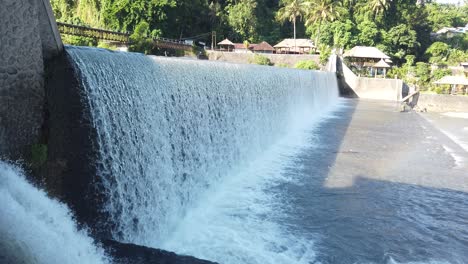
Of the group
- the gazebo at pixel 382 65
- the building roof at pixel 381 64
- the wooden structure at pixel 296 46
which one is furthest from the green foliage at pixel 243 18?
the building roof at pixel 381 64

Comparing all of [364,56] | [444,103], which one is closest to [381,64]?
[364,56]

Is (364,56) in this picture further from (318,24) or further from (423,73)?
(318,24)

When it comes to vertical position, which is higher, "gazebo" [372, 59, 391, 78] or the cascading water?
"gazebo" [372, 59, 391, 78]

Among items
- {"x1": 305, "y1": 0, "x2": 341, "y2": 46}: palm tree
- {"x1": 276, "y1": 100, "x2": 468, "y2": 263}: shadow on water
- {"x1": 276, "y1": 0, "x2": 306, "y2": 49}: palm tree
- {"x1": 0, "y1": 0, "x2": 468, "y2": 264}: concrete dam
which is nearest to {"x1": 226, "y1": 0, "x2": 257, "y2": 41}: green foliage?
{"x1": 276, "y1": 0, "x2": 306, "y2": 49}: palm tree

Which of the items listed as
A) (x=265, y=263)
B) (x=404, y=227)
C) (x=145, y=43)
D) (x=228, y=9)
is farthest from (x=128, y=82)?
(x=228, y=9)

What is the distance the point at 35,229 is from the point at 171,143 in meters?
4.14

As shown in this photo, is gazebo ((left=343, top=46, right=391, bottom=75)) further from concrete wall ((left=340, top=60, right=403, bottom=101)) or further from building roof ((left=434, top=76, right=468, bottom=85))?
building roof ((left=434, top=76, right=468, bottom=85))

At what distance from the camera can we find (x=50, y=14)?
5418mm

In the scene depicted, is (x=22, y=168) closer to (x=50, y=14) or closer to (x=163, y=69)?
(x=50, y=14)

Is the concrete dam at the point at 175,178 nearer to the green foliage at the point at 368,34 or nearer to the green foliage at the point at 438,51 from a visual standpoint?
the green foliage at the point at 368,34

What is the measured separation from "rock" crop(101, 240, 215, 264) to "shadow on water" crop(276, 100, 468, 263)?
2.44 m

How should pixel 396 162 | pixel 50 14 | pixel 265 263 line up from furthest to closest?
pixel 396 162, pixel 265 263, pixel 50 14

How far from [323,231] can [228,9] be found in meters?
39.1

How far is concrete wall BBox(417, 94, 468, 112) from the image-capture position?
95.5 ft
